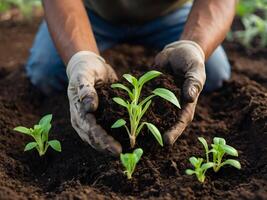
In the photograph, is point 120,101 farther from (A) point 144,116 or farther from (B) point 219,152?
(B) point 219,152

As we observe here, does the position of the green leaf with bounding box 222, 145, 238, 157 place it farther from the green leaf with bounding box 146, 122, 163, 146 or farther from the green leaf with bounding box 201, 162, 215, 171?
the green leaf with bounding box 146, 122, 163, 146

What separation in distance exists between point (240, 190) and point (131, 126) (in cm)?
52

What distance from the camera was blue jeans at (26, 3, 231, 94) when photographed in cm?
348

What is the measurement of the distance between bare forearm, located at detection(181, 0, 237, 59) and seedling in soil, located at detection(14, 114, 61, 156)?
89cm

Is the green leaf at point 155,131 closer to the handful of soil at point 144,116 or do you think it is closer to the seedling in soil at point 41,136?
the handful of soil at point 144,116

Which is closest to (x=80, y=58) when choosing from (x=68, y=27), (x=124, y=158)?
(x=68, y=27)

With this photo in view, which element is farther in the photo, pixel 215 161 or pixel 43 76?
pixel 43 76

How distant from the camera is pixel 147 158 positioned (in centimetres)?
233

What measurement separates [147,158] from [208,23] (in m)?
0.94

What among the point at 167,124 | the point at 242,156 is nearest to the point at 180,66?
the point at 167,124

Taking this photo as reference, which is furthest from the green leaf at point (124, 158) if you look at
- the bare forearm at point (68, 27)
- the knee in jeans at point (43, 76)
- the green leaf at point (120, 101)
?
the knee in jeans at point (43, 76)

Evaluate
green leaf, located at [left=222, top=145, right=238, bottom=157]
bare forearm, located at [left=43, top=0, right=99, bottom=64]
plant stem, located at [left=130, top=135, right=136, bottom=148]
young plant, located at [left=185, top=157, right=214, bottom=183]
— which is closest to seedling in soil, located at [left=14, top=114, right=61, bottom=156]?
plant stem, located at [left=130, top=135, right=136, bottom=148]

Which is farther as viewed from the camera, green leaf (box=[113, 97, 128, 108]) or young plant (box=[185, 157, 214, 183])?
green leaf (box=[113, 97, 128, 108])

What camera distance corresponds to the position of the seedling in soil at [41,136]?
2389 millimetres
